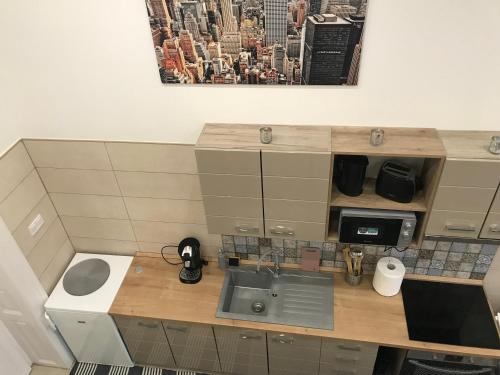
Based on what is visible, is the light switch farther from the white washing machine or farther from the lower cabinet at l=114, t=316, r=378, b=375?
the lower cabinet at l=114, t=316, r=378, b=375

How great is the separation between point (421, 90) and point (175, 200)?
1.54 m

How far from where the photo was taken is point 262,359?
263 centimetres

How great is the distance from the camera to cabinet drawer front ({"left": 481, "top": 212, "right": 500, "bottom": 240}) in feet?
6.37

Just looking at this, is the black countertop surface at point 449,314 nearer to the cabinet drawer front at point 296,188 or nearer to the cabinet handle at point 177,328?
the cabinet drawer front at point 296,188

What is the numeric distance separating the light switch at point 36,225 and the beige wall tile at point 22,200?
0.08 m

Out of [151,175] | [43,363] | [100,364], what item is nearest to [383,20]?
[151,175]

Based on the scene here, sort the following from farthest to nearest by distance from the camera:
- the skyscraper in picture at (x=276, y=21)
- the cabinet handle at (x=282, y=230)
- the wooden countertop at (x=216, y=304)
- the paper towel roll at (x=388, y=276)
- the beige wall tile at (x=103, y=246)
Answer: the beige wall tile at (x=103, y=246)
the paper towel roll at (x=388, y=276)
the wooden countertop at (x=216, y=304)
the cabinet handle at (x=282, y=230)
the skyscraper in picture at (x=276, y=21)

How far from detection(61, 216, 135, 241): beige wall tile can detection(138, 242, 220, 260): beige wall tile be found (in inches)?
4.4

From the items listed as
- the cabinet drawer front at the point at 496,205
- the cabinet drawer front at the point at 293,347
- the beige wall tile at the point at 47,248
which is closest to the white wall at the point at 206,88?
the cabinet drawer front at the point at 496,205

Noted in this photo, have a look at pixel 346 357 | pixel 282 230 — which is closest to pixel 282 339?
pixel 346 357

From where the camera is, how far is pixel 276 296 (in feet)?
8.66

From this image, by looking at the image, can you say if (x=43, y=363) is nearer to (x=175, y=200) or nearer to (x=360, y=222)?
(x=175, y=200)

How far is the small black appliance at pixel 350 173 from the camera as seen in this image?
2.03 meters

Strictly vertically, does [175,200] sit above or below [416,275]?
above
